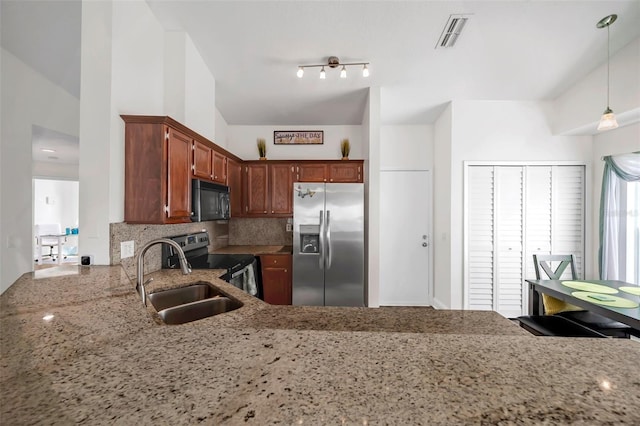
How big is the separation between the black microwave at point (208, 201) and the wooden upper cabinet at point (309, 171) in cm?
125

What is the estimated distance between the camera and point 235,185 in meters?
3.75

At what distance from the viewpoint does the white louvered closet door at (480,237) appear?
3498 millimetres

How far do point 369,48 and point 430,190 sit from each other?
2363 millimetres

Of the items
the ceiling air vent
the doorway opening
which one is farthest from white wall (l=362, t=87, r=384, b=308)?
the doorway opening

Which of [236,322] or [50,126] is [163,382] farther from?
[50,126]

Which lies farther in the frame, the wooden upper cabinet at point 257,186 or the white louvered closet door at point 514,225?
the wooden upper cabinet at point 257,186

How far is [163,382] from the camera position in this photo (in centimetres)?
50

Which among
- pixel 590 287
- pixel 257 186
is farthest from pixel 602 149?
pixel 257 186

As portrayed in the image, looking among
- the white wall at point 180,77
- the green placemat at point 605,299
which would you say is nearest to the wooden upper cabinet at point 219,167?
the white wall at point 180,77

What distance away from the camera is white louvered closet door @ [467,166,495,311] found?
350 centimetres

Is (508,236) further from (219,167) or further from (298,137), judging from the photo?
(219,167)

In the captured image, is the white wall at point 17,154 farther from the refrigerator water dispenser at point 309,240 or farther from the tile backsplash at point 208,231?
the refrigerator water dispenser at point 309,240

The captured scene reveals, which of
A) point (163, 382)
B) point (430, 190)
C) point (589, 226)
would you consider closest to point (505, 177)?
point (430, 190)

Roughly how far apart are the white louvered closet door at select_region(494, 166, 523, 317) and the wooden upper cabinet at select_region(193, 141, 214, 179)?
365 centimetres
